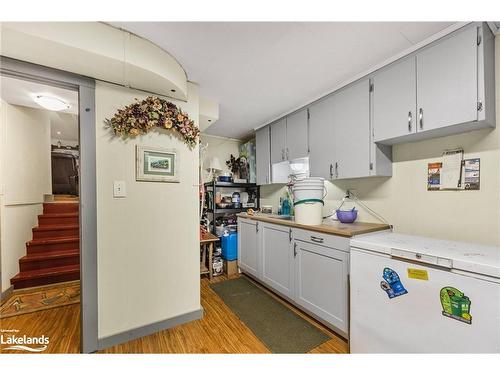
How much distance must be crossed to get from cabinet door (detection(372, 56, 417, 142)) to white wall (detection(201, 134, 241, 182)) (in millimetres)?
2632

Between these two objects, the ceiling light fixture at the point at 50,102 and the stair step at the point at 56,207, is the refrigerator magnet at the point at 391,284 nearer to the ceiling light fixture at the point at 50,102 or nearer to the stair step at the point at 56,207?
the ceiling light fixture at the point at 50,102

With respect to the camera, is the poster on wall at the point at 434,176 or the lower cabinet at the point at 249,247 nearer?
the poster on wall at the point at 434,176

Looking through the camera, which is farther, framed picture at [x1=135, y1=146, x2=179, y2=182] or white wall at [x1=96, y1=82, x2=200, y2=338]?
framed picture at [x1=135, y1=146, x2=179, y2=182]

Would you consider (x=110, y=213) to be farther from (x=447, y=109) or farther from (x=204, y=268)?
(x=447, y=109)

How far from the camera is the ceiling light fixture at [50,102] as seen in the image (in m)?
1.78

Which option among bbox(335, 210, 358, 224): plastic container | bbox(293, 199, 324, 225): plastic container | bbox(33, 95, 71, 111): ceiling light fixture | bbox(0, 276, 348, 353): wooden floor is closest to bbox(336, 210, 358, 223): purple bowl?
bbox(335, 210, 358, 224): plastic container

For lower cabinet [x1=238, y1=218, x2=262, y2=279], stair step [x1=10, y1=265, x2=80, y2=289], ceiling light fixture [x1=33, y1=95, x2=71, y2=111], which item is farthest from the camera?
lower cabinet [x1=238, y1=218, x2=262, y2=279]

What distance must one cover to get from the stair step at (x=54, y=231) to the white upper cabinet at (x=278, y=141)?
3040 millimetres

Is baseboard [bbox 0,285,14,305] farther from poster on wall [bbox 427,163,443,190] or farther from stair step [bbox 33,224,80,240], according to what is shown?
poster on wall [bbox 427,163,443,190]

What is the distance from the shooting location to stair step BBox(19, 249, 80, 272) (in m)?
2.63

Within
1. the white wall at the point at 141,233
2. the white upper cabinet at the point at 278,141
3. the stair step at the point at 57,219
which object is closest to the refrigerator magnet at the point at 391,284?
the white wall at the point at 141,233
